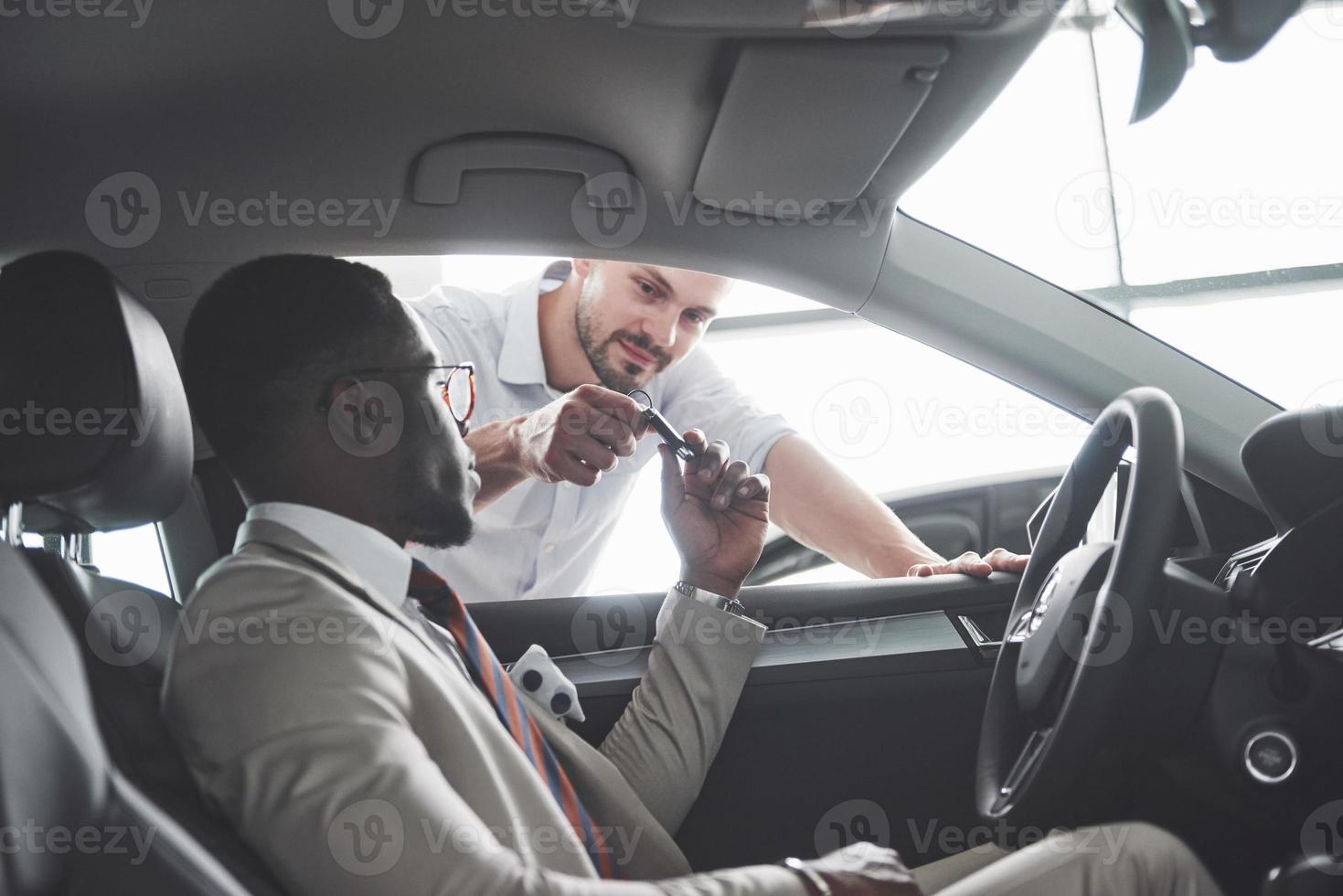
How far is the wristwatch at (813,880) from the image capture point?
0.92 m

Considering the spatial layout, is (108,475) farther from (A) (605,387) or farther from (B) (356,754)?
(A) (605,387)

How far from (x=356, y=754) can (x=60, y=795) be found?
0.25 metres

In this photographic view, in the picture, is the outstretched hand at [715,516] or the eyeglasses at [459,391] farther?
the outstretched hand at [715,516]

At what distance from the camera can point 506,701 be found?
4.06ft

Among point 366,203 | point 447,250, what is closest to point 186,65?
point 366,203

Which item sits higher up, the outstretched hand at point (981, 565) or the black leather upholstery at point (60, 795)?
the black leather upholstery at point (60, 795)

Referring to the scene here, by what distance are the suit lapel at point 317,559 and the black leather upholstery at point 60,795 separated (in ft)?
1.12

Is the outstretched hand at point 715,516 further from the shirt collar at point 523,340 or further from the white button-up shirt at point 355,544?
the shirt collar at point 523,340

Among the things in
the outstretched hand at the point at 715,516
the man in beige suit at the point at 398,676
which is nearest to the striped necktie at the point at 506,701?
the man in beige suit at the point at 398,676

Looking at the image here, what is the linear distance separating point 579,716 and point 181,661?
1.88 feet

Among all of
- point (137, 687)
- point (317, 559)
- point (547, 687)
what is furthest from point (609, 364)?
point (137, 687)

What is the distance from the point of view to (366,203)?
1504 mm

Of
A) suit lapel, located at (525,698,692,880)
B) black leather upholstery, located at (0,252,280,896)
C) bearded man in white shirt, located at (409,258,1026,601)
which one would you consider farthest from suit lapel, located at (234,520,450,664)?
bearded man in white shirt, located at (409,258,1026,601)

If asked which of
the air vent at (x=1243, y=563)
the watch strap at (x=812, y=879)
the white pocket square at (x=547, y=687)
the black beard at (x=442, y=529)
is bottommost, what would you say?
the white pocket square at (x=547, y=687)
